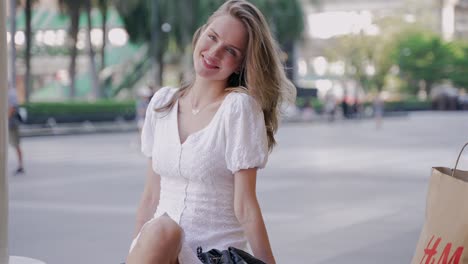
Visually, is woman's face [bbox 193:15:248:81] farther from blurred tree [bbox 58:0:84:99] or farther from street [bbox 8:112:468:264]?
blurred tree [bbox 58:0:84:99]

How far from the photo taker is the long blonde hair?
319cm

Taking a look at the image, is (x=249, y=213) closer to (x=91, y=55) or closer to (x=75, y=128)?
(x=75, y=128)

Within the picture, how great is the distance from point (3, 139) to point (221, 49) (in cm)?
213

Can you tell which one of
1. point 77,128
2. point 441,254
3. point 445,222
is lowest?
point 77,128

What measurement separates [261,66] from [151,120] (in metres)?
0.53

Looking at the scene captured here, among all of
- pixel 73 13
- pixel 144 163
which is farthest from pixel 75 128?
pixel 144 163

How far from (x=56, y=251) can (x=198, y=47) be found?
14.3 ft

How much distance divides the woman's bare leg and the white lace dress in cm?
24

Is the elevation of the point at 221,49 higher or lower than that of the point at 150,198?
higher

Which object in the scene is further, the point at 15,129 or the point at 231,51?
the point at 15,129

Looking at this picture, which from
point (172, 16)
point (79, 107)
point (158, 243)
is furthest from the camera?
point (172, 16)

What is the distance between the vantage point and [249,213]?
3.12 m

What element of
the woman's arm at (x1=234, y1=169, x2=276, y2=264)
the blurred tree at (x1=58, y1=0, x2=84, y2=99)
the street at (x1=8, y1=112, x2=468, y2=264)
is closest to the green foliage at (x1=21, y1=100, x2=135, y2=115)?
the blurred tree at (x1=58, y1=0, x2=84, y2=99)

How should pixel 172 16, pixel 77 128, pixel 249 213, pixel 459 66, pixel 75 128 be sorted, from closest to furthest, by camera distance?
pixel 249 213 < pixel 75 128 < pixel 77 128 < pixel 172 16 < pixel 459 66
